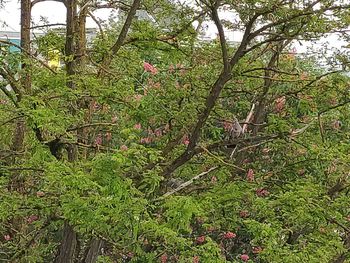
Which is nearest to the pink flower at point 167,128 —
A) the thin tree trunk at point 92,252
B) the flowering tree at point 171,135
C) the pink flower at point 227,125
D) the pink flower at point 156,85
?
the flowering tree at point 171,135

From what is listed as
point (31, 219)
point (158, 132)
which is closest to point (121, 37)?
point (158, 132)

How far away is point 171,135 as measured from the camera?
467 cm

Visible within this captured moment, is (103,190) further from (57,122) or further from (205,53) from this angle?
(205,53)

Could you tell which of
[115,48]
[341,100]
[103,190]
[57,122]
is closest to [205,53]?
[115,48]

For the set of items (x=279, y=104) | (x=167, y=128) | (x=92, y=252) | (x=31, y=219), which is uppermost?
(x=279, y=104)

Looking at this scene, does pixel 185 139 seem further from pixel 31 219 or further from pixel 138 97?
pixel 31 219

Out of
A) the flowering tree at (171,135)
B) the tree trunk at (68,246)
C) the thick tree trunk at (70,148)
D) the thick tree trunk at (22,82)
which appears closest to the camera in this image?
the flowering tree at (171,135)

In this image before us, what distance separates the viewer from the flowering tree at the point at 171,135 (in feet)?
10.5

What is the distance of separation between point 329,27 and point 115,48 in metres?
1.58

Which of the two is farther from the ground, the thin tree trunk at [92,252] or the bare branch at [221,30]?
the bare branch at [221,30]

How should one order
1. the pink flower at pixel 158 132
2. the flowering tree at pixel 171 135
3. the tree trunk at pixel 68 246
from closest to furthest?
the flowering tree at pixel 171 135, the tree trunk at pixel 68 246, the pink flower at pixel 158 132

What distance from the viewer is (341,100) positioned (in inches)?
161

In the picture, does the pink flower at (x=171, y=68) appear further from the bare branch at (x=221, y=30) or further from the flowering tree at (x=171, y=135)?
the bare branch at (x=221, y=30)

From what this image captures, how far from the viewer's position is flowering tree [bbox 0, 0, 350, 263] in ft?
10.5
